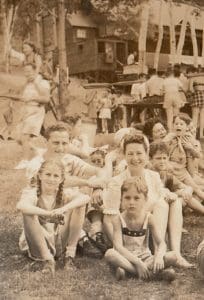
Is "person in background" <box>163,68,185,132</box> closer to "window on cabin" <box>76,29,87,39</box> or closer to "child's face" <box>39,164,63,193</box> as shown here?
"window on cabin" <box>76,29,87,39</box>

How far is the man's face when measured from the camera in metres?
2.53

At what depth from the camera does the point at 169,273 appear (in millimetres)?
2236

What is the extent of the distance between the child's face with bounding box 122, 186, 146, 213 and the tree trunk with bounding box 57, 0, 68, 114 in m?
0.67

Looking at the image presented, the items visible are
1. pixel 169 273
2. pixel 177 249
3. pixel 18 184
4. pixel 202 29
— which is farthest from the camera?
pixel 202 29

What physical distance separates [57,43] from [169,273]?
1.32 metres

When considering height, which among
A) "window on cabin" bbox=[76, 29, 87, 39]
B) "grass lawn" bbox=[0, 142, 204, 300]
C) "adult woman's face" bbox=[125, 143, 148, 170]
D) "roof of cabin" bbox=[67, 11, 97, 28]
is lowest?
"grass lawn" bbox=[0, 142, 204, 300]

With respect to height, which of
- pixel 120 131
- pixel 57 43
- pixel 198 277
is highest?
pixel 57 43

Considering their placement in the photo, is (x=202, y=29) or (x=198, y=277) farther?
(x=202, y=29)

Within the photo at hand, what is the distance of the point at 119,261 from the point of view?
2275 mm

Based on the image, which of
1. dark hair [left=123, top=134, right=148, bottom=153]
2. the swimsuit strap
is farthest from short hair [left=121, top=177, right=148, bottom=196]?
dark hair [left=123, top=134, right=148, bottom=153]

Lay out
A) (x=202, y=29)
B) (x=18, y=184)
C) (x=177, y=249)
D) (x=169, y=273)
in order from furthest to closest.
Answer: (x=202, y=29) → (x=18, y=184) → (x=177, y=249) → (x=169, y=273)

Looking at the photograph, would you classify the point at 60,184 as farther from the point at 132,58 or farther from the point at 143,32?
Result: the point at 143,32

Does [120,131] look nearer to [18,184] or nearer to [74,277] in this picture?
[18,184]

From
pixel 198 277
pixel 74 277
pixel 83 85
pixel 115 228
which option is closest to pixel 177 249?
pixel 198 277
